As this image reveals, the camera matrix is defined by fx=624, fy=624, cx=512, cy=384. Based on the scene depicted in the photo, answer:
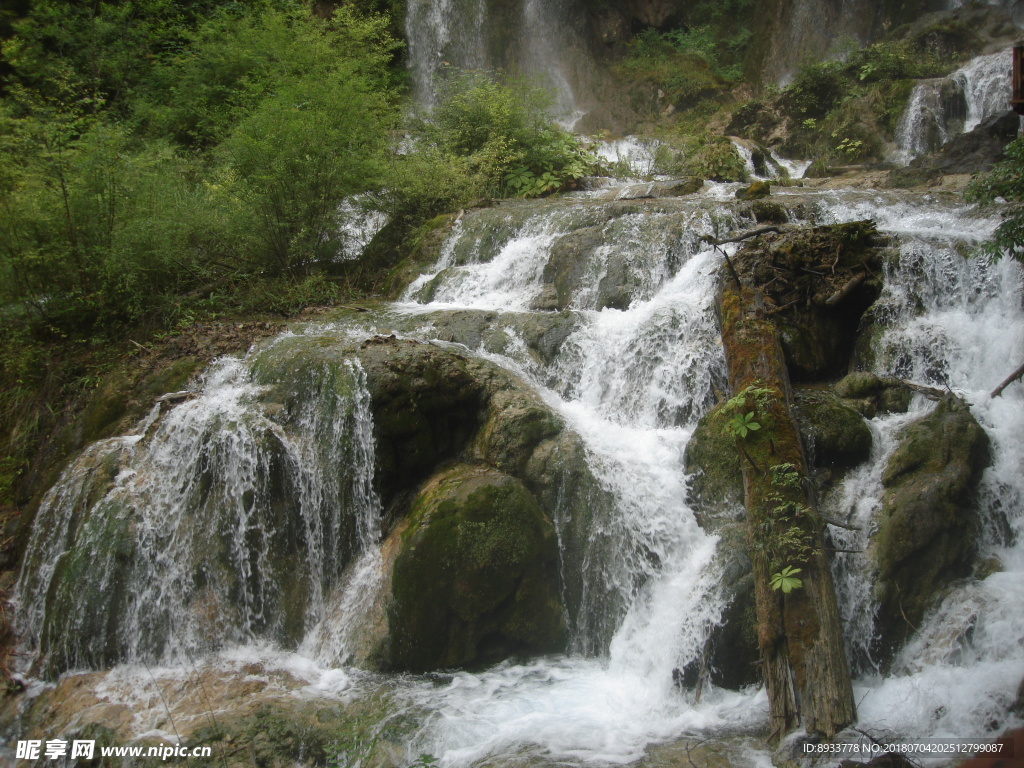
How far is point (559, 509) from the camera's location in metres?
5.46

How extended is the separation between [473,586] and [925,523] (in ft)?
11.1

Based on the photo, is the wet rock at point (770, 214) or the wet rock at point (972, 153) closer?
the wet rock at point (770, 214)

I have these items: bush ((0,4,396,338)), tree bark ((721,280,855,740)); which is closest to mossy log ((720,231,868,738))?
tree bark ((721,280,855,740))

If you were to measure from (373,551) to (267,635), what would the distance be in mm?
1099

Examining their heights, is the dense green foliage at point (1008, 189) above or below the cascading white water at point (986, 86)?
below

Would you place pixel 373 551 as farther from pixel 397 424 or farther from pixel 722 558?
pixel 722 558

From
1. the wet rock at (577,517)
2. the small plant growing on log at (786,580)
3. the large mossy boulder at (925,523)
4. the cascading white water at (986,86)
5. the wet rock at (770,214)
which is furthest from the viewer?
the cascading white water at (986,86)

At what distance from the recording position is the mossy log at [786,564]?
11.9ft

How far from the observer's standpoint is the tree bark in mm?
3604

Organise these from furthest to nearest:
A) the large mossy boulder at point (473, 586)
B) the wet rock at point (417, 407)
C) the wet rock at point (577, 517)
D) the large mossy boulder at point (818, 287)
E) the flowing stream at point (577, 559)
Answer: the large mossy boulder at point (818, 287) → the wet rock at point (417, 407) → the wet rock at point (577, 517) → the large mossy boulder at point (473, 586) → the flowing stream at point (577, 559)

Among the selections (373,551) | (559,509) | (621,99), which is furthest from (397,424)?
(621,99)

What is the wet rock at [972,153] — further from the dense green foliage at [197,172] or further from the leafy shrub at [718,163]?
the dense green foliage at [197,172]

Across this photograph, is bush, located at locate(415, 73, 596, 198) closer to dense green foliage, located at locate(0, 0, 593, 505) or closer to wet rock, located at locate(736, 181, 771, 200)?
dense green foliage, located at locate(0, 0, 593, 505)

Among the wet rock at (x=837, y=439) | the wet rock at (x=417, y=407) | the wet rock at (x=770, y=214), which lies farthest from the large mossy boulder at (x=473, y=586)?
the wet rock at (x=770, y=214)
